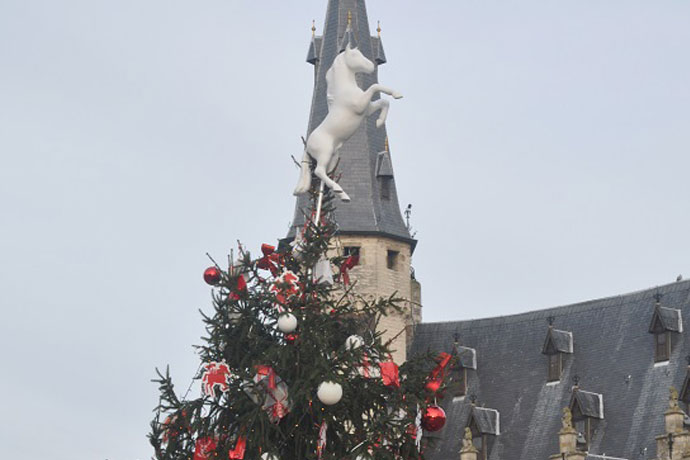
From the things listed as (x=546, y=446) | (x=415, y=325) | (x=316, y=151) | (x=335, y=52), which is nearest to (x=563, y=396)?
(x=546, y=446)

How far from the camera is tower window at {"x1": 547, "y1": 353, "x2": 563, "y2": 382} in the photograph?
223ft

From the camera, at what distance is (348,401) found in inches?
976

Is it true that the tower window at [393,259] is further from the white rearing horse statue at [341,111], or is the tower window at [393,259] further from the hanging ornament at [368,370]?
the hanging ornament at [368,370]

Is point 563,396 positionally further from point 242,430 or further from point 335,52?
point 242,430

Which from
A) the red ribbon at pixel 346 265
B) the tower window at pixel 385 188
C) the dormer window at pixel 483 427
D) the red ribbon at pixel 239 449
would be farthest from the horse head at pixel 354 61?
the tower window at pixel 385 188

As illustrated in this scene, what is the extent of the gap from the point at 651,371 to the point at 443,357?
40843mm

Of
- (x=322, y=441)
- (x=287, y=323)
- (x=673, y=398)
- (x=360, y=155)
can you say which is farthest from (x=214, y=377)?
(x=360, y=155)

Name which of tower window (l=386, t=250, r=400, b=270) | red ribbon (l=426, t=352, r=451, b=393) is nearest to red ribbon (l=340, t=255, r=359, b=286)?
red ribbon (l=426, t=352, r=451, b=393)

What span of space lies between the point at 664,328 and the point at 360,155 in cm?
1488

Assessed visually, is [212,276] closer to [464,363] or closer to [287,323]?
[287,323]

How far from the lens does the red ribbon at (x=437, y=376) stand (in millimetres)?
25031

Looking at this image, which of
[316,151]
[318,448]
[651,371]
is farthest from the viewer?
[651,371]

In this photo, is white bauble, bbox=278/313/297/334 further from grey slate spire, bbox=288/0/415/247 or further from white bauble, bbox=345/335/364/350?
grey slate spire, bbox=288/0/415/247

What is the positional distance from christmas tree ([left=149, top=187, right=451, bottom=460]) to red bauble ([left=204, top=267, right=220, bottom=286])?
0.02 m
